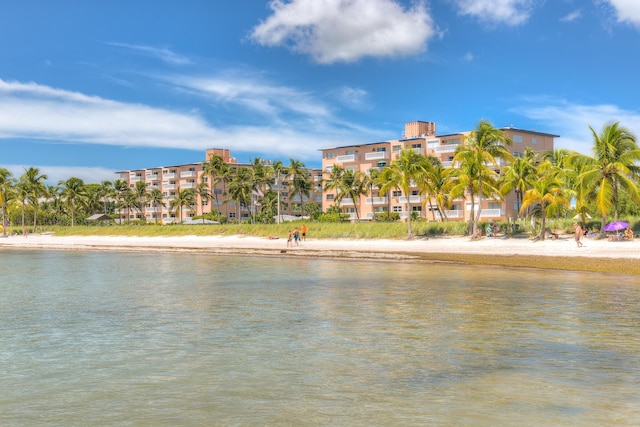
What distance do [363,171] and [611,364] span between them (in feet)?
315

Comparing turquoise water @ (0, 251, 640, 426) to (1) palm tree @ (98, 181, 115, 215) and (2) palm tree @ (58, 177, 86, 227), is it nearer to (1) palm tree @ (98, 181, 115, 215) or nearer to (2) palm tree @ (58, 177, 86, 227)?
(2) palm tree @ (58, 177, 86, 227)

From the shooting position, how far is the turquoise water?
27.1ft

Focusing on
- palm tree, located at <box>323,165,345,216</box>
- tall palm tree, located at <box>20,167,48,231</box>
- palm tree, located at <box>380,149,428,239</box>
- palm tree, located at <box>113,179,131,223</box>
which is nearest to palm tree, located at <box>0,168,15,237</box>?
tall palm tree, located at <box>20,167,48,231</box>

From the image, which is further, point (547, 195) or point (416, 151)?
point (416, 151)

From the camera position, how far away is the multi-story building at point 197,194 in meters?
132

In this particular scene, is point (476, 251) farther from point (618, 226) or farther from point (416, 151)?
point (416, 151)

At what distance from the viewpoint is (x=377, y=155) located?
10312 centimetres

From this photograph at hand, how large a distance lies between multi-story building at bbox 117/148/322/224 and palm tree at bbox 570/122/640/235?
87.7m

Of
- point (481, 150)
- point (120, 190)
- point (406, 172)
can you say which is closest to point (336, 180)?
point (406, 172)

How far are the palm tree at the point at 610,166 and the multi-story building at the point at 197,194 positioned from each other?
87682mm

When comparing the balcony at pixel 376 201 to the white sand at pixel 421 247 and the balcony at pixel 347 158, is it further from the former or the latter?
the white sand at pixel 421 247

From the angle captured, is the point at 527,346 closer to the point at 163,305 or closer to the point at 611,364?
the point at 611,364

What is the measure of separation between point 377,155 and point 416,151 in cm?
952

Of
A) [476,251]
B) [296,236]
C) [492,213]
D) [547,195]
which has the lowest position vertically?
[476,251]
